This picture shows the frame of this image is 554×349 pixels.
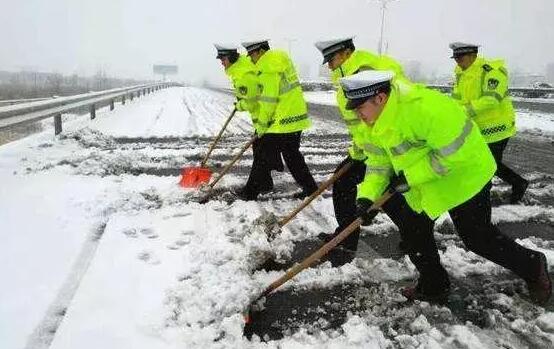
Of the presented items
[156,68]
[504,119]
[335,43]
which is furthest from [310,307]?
[156,68]

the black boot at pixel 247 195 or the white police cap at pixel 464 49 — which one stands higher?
the white police cap at pixel 464 49

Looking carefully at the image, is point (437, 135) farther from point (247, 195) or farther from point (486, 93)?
point (247, 195)

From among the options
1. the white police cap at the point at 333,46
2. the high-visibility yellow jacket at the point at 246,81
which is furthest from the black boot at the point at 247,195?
the white police cap at the point at 333,46

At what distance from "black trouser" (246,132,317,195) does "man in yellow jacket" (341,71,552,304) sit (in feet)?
7.79

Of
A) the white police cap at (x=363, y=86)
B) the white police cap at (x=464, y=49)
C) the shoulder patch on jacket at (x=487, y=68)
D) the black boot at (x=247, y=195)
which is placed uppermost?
the white police cap at (x=464, y=49)

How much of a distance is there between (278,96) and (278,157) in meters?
0.82

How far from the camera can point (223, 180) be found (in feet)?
22.2

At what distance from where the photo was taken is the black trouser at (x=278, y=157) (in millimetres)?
5469

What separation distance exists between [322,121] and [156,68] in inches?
4533

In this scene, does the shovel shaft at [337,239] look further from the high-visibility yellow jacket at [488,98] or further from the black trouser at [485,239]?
the high-visibility yellow jacket at [488,98]

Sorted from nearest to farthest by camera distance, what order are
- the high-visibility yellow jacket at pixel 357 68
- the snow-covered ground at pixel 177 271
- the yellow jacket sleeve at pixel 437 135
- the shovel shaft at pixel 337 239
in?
the yellow jacket sleeve at pixel 437 135 → the snow-covered ground at pixel 177 271 → the shovel shaft at pixel 337 239 → the high-visibility yellow jacket at pixel 357 68

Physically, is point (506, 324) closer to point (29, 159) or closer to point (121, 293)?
point (121, 293)

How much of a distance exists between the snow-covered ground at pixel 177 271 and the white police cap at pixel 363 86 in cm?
141

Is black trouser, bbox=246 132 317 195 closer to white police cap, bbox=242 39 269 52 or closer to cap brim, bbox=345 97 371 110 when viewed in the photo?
white police cap, bbox=242 39 269 52
